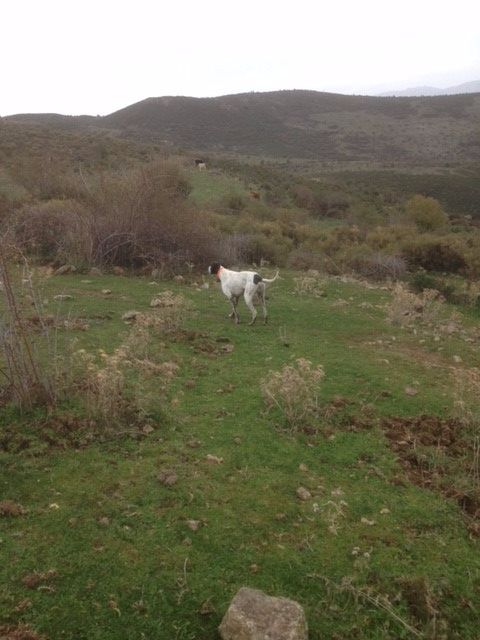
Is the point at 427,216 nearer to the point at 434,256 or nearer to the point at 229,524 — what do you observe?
the point at 434,256

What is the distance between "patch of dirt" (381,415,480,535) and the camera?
4.79m

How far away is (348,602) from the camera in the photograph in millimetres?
3605

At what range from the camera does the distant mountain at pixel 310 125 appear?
2461 inches

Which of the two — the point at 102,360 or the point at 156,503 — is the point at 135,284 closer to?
the point at 102,360

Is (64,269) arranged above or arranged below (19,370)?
below

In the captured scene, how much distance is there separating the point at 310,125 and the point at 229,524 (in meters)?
75.1

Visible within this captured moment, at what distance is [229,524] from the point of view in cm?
427

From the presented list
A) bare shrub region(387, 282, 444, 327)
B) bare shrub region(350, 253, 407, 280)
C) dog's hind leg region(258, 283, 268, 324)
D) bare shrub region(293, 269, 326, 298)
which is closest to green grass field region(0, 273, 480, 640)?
dog's hind leg region(258, 283, 268, 324)

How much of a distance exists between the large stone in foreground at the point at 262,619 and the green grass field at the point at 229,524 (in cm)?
21

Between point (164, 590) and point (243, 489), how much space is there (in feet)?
4.26

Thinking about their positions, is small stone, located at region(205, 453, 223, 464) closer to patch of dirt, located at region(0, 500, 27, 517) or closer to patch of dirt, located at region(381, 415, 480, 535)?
patch of dirt, located at region(0, 500, 27, 517)

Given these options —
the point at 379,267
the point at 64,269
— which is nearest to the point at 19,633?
the point at 64,269

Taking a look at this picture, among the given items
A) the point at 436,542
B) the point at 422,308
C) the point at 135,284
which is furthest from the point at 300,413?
the point at 135,284

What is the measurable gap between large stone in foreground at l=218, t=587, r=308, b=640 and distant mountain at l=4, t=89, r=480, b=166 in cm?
5757
